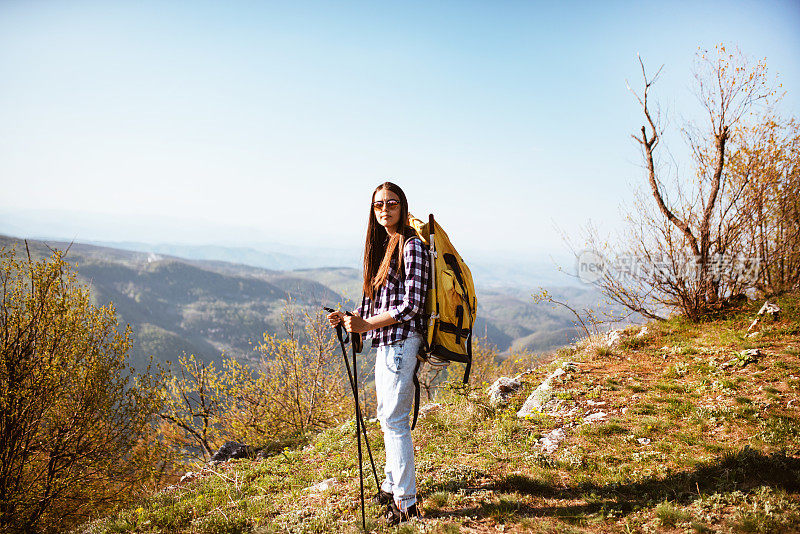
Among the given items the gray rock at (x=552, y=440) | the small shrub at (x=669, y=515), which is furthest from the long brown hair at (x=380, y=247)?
the gray rock at (x=552, y=440)

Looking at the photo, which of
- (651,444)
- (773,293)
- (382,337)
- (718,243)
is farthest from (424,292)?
(773,293)

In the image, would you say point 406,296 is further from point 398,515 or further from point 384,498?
point 384,498

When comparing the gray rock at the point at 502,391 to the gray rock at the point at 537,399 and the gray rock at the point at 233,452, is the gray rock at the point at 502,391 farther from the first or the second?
the gray rock at the point at 233,452

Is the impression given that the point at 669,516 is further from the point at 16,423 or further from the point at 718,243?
the point at 16,423

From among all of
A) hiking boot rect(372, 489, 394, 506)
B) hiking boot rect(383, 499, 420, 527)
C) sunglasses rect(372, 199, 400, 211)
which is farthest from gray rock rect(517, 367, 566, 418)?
sunglasses rect(372, 199, 400, 211)

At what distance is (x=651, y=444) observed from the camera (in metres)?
5.20

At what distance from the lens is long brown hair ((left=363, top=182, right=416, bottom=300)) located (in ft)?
12.6

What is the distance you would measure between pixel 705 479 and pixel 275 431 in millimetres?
19581

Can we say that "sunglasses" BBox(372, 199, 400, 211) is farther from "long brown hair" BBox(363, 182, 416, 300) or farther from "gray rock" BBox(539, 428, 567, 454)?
"gray rock" BBox(539, 428, 567, 454)

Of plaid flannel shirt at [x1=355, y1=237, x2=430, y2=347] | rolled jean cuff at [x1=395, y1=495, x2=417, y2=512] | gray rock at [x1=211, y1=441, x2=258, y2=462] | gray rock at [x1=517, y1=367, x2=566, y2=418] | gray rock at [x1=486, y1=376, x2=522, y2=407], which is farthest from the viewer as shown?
gray rock at [x1=211, y1=441, x2=258, y2=462]

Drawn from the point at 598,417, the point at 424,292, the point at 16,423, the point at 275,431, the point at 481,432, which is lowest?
the point at 275,431

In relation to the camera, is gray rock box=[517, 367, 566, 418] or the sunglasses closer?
the sunglasses

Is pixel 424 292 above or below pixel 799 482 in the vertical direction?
above

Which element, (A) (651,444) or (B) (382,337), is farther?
(A) (651,444)
